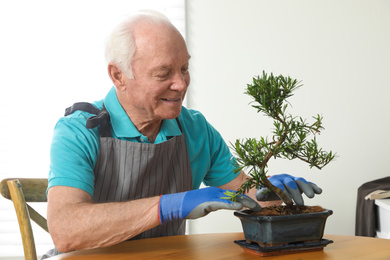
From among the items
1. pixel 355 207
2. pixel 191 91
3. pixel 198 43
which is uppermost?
pixel 198 43

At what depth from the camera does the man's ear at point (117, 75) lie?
1.68 metres

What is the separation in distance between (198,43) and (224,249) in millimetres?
2013

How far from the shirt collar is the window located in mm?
1516

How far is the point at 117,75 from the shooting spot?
5.58ft

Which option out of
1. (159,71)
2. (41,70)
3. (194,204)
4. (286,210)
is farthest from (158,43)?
(41,70)

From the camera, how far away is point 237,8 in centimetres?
313

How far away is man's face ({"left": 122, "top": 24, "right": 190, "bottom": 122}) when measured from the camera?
1.60 metres

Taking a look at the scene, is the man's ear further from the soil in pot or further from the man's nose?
the soil in pot

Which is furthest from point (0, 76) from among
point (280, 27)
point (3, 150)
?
point (280, 27)

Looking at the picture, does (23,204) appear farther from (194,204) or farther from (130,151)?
(194,204)

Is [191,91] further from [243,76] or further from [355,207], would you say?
[355,207]

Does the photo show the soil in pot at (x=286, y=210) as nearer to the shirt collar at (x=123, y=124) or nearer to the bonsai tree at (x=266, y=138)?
the bonsai tree at (x=266, y=138)

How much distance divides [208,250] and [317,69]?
2056 millimetres

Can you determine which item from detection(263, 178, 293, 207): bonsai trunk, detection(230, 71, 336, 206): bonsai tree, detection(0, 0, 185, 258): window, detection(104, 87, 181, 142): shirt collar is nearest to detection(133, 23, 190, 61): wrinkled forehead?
detection(104, 87, 181, 142): shirt collar
